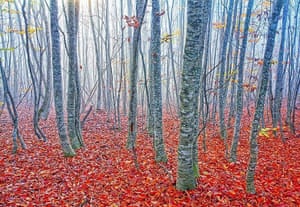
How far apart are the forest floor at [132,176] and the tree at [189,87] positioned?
413 mm

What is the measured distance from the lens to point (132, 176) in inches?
236

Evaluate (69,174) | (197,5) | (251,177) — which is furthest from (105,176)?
(197,5)

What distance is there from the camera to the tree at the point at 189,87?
14.4ft

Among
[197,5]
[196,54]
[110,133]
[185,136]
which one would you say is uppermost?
[197,5]

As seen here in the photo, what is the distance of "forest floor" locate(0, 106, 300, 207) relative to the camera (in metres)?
4.82

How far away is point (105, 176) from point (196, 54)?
375 centimetres

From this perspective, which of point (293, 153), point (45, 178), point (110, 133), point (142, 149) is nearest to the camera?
point (45, 178)

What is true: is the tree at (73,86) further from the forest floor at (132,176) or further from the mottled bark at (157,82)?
the mottled bark at (157,82)

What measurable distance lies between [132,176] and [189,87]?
286 centimetres

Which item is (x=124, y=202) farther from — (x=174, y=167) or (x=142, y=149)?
(x=142, y=149)

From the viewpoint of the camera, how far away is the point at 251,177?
4.99 metres

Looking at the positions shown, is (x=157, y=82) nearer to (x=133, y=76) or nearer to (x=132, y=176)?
(x=133, y=76)

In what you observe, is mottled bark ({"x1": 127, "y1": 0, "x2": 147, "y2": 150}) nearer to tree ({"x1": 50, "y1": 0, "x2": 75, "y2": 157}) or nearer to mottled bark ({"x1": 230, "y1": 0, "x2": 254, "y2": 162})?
tree ({"x1": 50, "y1": 0, "x2": 75, "y2": 157})

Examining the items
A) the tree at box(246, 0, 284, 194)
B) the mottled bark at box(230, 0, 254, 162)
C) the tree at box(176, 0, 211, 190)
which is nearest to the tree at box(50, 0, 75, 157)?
the tree at box(176, 0, 211, 190)
